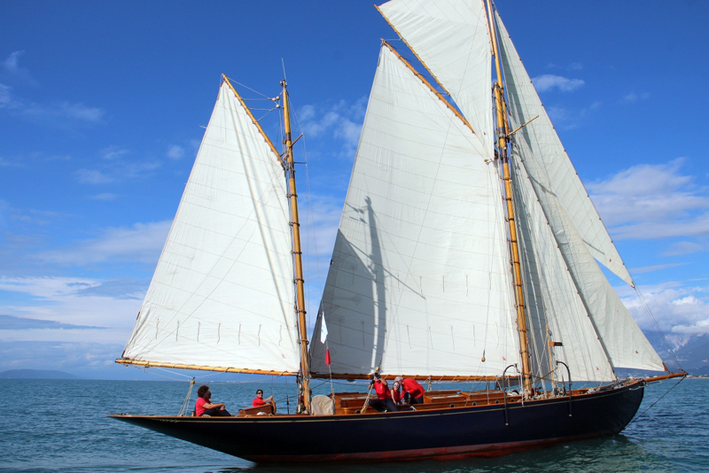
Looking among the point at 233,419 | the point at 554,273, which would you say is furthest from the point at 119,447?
the point at 554,273

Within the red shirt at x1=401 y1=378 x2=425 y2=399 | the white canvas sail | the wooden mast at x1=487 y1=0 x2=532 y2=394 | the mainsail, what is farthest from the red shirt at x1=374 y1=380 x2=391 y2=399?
the white canvas sail

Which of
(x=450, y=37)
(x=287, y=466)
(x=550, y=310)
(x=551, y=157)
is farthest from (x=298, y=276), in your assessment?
(x=450, y=37)

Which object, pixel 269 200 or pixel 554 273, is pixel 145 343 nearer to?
pixel 269 200

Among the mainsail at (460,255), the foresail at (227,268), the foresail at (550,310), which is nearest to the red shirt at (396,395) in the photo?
the mainsail at (460,255)

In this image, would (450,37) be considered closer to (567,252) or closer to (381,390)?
(567,252)

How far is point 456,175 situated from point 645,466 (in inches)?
503

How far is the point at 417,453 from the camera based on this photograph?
1755 centimetres

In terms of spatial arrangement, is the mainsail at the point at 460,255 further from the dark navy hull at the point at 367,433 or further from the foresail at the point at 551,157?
the dark navy hull at the point at 367,433

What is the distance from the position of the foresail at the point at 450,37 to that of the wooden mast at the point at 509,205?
0.49 m

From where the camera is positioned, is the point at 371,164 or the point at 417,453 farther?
the point at 371,164

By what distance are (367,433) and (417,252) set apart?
7699 mm

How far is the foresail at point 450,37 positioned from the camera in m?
23.9

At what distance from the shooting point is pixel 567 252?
22.6m

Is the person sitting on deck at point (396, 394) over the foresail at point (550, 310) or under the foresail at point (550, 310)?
under
